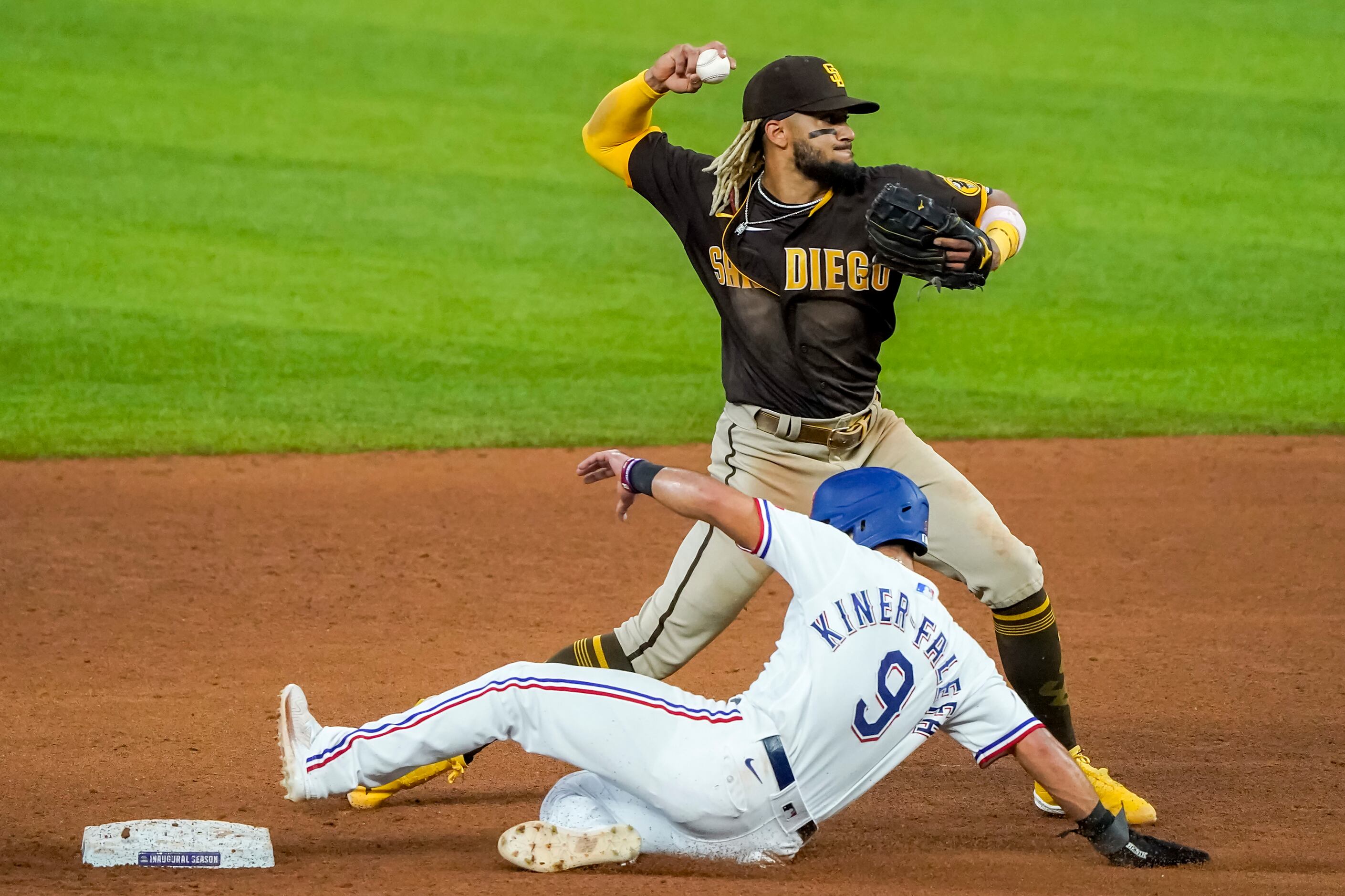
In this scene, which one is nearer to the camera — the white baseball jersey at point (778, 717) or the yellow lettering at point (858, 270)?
the white baseball jersey at point (778, 717)

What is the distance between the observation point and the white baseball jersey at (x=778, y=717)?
3461mm

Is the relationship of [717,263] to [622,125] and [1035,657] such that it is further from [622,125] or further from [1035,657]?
[1035,657]

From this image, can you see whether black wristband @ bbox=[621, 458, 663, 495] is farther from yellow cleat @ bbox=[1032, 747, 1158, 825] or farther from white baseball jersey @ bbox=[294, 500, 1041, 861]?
yellow cleat @ bbox=[1032, 747, 1158, 825]

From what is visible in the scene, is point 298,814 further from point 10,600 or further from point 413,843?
point 10,600

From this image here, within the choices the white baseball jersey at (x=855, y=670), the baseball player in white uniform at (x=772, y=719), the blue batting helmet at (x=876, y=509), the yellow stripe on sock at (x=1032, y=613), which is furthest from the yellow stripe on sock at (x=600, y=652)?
the yellow stripe on sock at (x=1032, y=613)

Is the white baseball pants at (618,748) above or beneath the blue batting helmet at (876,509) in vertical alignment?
beneath

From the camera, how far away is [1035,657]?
4.42 meters

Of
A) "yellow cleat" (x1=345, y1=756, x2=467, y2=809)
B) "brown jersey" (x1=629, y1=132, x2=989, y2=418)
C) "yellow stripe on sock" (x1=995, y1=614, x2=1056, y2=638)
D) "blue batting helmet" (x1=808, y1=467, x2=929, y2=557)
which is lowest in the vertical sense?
"yellow cleat" (x1=345, y1=756, x2=467, y2=809)

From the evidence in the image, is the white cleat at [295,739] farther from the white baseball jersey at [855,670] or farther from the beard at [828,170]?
the beard at [828,170]

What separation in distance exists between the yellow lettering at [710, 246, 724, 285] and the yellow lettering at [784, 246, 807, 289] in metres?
0.22

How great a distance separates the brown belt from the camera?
14.3 feet

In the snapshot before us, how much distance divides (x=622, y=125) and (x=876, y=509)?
5.24 ft

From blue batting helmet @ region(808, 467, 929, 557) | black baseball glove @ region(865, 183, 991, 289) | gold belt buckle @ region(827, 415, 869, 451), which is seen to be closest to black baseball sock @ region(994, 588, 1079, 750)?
gold belt buckle @ region(827, 415, 869, 451)

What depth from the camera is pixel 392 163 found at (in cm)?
1273
